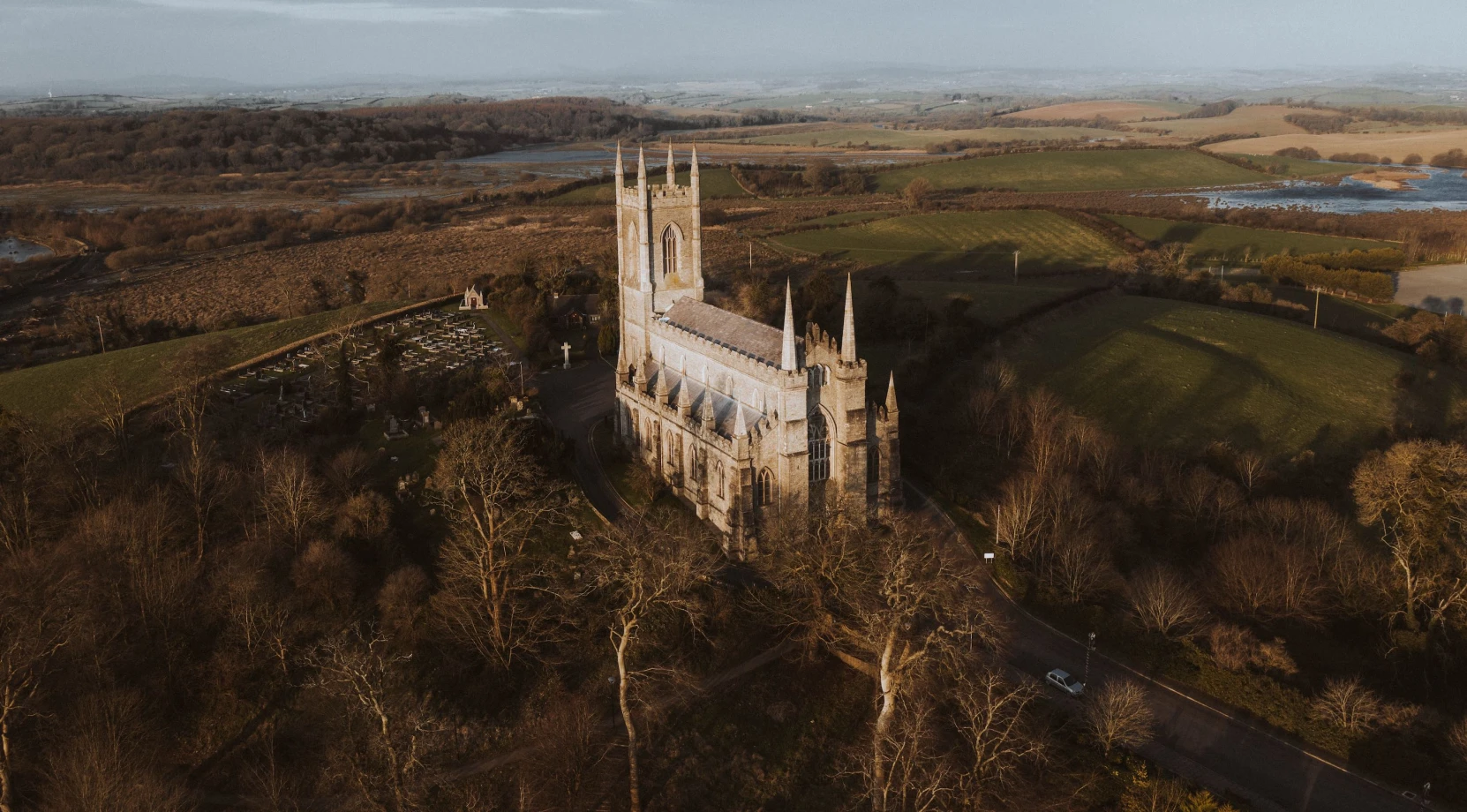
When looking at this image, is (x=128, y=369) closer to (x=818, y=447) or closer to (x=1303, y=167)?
(x=818, y=447)

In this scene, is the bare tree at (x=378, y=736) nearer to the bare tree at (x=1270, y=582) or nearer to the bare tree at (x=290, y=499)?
the bare tree at (x=290, y=499)

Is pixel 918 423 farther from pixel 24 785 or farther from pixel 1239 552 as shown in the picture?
pixel 24 785

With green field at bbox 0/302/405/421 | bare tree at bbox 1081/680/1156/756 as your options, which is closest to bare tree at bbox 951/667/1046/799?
bare tree at bbox 1081/680/1156/756

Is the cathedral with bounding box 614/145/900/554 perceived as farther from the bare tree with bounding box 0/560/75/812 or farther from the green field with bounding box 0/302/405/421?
the green field with bounding box 0/302/405/421

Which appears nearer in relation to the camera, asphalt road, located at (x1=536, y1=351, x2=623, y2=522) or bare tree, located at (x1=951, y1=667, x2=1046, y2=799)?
bare tree, located at (x1=951, y1=667, x2=1046, y2=799)

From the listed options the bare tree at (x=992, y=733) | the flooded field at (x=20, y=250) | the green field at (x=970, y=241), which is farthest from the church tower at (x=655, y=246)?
the flooded field at (x=20, y=250)

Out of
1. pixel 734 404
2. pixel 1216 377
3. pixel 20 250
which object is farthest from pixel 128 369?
pixel 1216 377
